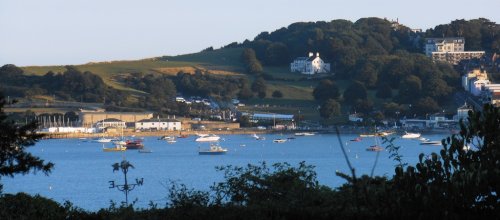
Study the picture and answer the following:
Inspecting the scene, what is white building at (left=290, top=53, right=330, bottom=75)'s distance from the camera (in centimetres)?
10531

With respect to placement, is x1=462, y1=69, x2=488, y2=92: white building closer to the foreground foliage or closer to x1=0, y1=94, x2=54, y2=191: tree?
the foreground foliage

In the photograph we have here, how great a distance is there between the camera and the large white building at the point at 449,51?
112 meters

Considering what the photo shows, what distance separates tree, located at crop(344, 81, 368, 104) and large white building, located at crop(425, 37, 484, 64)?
21.0 metres

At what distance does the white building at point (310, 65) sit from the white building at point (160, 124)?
15.8 meters

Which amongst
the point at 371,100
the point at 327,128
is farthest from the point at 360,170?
the point at 371,100

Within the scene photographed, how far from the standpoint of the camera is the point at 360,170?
46.2 m

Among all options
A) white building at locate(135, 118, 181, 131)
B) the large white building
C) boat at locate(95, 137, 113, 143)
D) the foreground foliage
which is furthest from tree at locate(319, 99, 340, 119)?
the foreground foliage

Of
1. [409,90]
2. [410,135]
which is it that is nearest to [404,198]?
[410,135]

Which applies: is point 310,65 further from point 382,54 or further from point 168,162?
point 168,162

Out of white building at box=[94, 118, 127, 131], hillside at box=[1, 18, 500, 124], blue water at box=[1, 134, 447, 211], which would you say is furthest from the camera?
white building at box=[94, 118, 127, 131]

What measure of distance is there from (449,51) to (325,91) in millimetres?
27808

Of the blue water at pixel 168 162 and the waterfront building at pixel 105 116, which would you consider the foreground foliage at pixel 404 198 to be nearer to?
the blue water at pixel 168 162

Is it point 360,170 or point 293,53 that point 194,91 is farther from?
point 360,170

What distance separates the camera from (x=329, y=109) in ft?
276
